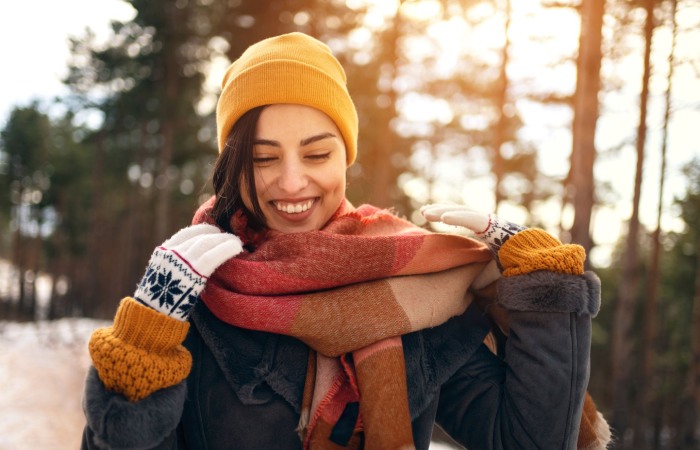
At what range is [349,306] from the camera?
1.58 metres

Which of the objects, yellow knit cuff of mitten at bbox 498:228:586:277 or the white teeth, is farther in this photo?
the white teeth

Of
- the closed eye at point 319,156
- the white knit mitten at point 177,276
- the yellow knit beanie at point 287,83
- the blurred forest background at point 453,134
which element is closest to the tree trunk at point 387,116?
the blurred forest background at point 453,134

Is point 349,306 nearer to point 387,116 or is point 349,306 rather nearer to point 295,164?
point 295,164

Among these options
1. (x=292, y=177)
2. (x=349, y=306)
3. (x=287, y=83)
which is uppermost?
(x=287, y=83)

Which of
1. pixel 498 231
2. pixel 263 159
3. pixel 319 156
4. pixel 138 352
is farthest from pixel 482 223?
pixel 138 352

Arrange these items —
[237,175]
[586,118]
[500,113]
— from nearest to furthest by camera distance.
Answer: [237,175], [586,118], [500,113]

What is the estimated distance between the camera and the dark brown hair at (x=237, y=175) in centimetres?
171

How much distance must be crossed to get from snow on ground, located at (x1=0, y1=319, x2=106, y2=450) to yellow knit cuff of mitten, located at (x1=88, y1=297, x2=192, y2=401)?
258 inches

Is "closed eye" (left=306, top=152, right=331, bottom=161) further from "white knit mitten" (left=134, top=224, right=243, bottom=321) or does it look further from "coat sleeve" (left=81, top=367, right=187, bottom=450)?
"coat sleeve" (left=81, top=367, right=187, bottom=450)

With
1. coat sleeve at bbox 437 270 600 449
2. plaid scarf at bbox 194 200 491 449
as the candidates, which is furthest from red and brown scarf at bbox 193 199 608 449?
coat sleeve at bbox 437 270 600 449

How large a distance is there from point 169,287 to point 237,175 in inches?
19.3

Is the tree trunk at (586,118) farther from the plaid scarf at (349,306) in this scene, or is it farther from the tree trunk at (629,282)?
the plaid scarf at (349,306)

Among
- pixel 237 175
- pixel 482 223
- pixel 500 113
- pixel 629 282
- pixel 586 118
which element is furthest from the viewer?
pixel 500 113

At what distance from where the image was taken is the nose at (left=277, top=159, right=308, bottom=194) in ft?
5.53
